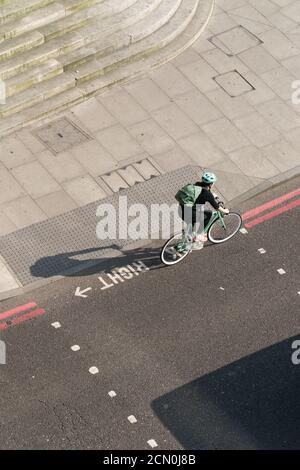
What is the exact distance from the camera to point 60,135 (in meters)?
19.6

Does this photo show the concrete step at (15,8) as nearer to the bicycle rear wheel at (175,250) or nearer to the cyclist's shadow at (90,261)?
the cyclist's shadow at (90,261)

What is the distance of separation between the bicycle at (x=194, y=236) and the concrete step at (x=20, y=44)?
608 centimetres

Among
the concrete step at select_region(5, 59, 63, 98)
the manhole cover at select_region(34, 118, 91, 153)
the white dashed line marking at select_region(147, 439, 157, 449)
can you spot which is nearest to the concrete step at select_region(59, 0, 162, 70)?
the concrete step at select_region(5, 59, 63, 98)

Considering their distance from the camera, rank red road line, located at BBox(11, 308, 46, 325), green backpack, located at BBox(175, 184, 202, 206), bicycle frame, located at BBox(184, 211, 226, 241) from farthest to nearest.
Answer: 1. bicycle frame, located at BBox(184, 211, 226, 241)
2. green backpack, located at BBox(175, 184, 202, 206)
3. red road line, located at BBox(11, 308, 46, 325)

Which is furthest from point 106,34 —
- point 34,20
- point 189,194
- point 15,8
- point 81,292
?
point 81,292

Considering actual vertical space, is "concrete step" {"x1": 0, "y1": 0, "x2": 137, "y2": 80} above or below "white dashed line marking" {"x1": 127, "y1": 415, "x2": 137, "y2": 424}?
above

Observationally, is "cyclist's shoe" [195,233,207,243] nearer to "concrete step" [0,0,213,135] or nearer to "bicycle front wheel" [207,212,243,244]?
"bicycle front wheel" [207,212,243,244]

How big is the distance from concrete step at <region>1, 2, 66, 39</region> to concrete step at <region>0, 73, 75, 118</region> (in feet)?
4.34

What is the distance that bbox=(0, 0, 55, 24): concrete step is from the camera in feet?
66.6

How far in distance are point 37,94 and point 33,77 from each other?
0.45m

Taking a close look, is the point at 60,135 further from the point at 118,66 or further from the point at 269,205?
the point at 269,205

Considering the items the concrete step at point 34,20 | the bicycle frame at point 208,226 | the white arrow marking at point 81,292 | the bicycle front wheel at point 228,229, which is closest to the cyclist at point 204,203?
the bicycle frame at point 208,226

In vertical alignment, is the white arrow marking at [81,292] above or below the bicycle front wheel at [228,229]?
below

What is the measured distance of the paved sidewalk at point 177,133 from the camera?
1855cm
